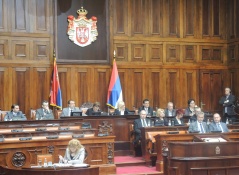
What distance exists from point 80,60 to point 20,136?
505cm

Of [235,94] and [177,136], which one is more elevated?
[235,94]

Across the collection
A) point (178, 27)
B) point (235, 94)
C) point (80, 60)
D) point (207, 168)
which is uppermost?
point (178, 27)

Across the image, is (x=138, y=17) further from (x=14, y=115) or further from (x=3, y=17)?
(x=14, y=115)

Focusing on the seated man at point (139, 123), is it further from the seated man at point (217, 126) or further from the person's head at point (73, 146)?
the person's head at point (73, 146)

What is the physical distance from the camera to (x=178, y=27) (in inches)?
596

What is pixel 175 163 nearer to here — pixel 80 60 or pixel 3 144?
pixel 3 144

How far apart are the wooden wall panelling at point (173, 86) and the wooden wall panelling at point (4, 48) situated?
505cm

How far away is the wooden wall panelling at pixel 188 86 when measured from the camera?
15.0 metres

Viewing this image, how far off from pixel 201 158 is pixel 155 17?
7738mm

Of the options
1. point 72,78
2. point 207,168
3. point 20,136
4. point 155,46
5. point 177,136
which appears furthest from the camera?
point 155,46

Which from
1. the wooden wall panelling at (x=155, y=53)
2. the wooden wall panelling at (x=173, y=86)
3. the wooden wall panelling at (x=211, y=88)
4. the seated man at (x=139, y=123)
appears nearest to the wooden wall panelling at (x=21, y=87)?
the seated man at (x=139, y=123)

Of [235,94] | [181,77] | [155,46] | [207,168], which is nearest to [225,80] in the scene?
[235,94]

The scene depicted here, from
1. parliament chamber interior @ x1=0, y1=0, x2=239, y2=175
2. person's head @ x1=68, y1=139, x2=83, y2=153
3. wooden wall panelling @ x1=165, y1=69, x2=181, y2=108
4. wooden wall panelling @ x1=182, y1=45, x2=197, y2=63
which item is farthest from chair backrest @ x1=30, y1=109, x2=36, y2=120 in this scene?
wooden wall panelling @ x1=182, y1=45, x2=197, y2=63

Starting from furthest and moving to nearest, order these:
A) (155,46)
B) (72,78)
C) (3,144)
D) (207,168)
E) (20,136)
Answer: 1. (155,46)
2. (72,78)
3. (20,136)
4. (3,144)
5. (207,168)
